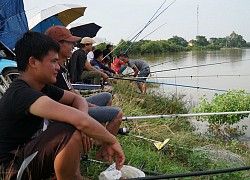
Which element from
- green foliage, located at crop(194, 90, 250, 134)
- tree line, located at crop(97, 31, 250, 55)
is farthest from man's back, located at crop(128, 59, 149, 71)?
tree line, located at crop(97, 31, 250, 55)

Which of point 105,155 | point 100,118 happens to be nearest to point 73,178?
point 105,155

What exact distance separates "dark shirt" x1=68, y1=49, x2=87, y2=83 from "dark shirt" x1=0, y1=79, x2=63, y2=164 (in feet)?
10.3

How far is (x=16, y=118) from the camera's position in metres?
1.68

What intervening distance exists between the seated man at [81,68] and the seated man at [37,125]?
10.3 feet

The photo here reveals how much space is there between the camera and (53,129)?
1.68m

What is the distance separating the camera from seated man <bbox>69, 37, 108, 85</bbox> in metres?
5.00

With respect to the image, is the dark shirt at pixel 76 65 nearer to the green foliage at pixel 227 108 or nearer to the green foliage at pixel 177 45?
the green foliage at pixel 227 108

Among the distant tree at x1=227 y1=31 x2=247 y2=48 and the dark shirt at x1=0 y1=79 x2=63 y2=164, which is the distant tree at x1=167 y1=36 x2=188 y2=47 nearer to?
the distant tree at x1=227 y1=31 x2=247 y2=48

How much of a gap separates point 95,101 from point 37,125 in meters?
1.05

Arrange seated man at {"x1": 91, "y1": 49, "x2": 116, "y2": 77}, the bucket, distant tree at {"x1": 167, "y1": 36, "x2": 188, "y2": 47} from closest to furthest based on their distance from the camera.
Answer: the bucket, seated man at {"x1": 91, "y1": 49, "x2": 116, "y2": 77}, distant tree at {"x1": 167, "y1": 36, "x2": 188, "y2": 47}

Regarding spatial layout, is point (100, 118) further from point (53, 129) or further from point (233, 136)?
point (233, 136)

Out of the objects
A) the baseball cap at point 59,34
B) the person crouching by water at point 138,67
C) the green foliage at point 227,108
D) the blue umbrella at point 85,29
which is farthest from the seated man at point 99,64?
the blue umbrella at point 85,29

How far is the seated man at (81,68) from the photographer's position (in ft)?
16.4

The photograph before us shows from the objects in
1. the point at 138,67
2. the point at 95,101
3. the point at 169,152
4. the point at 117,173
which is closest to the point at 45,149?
the point at 117,173
